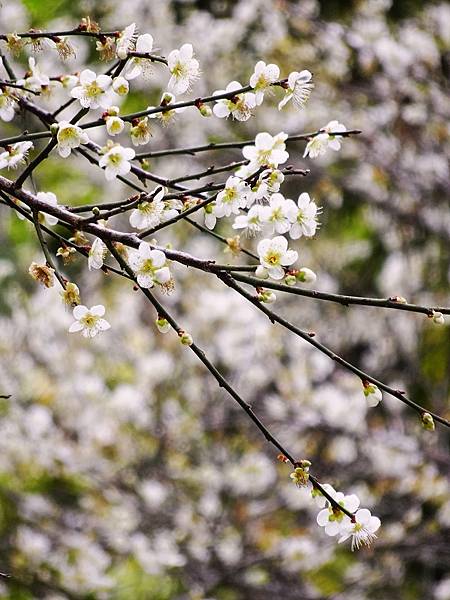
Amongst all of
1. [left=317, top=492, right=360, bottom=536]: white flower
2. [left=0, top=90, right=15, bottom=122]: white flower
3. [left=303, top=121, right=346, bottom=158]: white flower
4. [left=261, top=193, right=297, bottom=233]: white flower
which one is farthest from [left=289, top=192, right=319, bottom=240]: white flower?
[left=0, top=90, right=15, bottom=122]: white flower

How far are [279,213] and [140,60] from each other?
0.30 meters

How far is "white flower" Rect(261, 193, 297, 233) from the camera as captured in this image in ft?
3.35

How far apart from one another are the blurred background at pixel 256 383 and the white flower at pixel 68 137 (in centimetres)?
210

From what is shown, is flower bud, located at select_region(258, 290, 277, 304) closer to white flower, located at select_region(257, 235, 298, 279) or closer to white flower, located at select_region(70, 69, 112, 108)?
white flower, located at select_region(257, 235, 298, 279)

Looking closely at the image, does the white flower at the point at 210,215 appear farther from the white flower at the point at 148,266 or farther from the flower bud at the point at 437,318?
the flower bud at the point at 437,318

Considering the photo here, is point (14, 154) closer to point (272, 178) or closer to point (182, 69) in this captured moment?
point (182, 69)

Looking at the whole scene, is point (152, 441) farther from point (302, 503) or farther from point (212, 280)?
point (212, 280)

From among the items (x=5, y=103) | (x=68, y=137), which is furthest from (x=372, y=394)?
(x=5, y=103)

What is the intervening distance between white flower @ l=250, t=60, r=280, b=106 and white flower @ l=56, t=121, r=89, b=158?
0.24m

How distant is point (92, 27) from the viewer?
1169mm

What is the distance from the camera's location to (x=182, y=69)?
1.13 m

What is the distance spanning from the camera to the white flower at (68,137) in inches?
40.0

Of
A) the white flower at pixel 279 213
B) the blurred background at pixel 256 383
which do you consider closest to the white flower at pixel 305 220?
the white flower at pixel 279 213

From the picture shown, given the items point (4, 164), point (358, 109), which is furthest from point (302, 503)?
point (4, 164)
